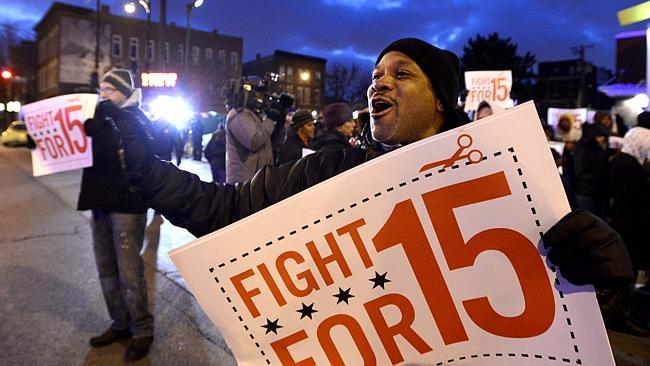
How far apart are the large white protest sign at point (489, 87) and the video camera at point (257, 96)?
5151 millimetres

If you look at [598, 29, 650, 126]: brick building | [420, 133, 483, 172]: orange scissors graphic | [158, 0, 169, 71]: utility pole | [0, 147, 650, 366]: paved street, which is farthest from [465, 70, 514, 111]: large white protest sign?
[598, 29, 650, 126]: brick building

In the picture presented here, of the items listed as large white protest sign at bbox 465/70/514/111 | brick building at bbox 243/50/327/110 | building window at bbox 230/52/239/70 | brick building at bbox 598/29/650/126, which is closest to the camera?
large white protest sign at bbox 465/70/514/111

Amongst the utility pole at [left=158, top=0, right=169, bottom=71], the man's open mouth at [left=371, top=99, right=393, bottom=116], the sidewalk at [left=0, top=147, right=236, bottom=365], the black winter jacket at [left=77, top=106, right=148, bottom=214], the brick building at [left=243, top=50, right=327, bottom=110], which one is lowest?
the sidewalk at [left=0, top=147, right=236, bottom=365]

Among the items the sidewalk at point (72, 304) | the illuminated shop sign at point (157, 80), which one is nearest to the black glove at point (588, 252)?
the sidewalk at point (72, 304)

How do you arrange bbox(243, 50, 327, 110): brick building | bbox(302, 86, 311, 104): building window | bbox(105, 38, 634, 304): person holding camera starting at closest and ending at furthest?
bbox(105, 38, 634, 304): person holding camera < bbox(243, 50, 327, 110): brick building < bbox(302, 86, 311, 104): building window

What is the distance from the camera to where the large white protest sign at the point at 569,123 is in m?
9.48

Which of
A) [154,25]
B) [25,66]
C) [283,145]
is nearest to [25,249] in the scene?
[283,145]

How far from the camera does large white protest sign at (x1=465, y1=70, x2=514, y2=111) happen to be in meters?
9.07

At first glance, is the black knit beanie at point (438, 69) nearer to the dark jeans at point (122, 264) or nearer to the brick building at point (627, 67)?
the dark jeans at point (122, 264)

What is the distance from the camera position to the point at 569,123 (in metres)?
9.52

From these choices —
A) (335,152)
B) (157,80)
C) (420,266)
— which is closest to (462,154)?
(420,266)

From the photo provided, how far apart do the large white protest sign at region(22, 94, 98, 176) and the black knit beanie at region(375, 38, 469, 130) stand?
2891mm

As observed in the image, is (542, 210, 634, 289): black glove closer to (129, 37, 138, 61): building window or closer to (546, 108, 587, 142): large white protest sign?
(546, 108, 587, 142): large white protest sign

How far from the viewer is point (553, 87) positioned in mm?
62406
